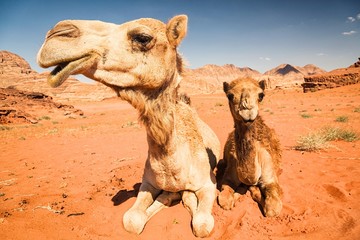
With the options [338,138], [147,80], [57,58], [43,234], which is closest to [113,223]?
[43,234]

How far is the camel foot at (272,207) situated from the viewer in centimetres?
372

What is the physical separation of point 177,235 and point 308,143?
4.86 meters

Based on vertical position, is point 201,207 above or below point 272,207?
above

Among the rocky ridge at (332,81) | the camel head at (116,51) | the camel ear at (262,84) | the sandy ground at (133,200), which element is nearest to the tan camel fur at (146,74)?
the camel head at (116,51)

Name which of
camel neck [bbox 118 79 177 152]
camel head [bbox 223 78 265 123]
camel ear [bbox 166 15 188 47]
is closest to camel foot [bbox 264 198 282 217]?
camel head [bbox 223 78 265 123]

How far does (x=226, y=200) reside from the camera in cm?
396

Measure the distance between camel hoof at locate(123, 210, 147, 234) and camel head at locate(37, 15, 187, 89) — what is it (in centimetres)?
194

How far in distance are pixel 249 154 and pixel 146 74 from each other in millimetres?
1824

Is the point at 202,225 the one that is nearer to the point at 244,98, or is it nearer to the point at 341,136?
the point at 244,98

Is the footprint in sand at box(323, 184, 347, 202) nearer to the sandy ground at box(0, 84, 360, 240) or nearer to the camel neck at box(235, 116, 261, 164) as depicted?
the sandy ground at box(0, 84, 360, 240)

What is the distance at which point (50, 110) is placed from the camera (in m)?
26.7

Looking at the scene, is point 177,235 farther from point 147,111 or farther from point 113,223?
point 147,111

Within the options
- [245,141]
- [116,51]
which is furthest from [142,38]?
[245,141]

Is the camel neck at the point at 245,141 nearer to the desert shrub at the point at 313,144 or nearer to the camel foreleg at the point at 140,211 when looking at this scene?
the camel foreleg at the point at 140,211
